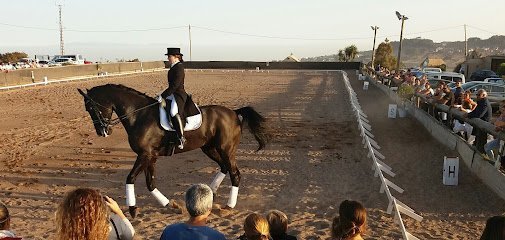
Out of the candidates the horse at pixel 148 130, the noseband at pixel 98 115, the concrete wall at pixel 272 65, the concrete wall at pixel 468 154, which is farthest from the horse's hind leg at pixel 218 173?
the concrete wall at pixel 272 65

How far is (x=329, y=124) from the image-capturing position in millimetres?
16125

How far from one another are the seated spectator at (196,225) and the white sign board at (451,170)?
6.45m

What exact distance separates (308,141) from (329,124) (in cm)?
322

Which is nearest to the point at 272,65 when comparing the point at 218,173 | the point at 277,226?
the point at 218,173

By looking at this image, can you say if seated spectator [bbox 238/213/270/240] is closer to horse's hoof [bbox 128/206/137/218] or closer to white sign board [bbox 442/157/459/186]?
horse's hoof [bbox 128/206/137/218]

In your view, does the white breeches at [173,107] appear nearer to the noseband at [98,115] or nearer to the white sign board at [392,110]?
the noseband at [98,115]

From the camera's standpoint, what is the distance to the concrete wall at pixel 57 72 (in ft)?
92.3

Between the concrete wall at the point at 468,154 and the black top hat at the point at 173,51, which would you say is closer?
the black top hat at the point at 173,51

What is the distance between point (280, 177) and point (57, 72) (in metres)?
29.5

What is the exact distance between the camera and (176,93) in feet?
24.8

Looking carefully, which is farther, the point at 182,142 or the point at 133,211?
the point at 182,142

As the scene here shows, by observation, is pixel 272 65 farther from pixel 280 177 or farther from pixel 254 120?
pixel 254 120

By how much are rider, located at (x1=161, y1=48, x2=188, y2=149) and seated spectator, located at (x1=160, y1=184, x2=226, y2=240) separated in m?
3.85

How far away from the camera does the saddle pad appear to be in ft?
24.4
